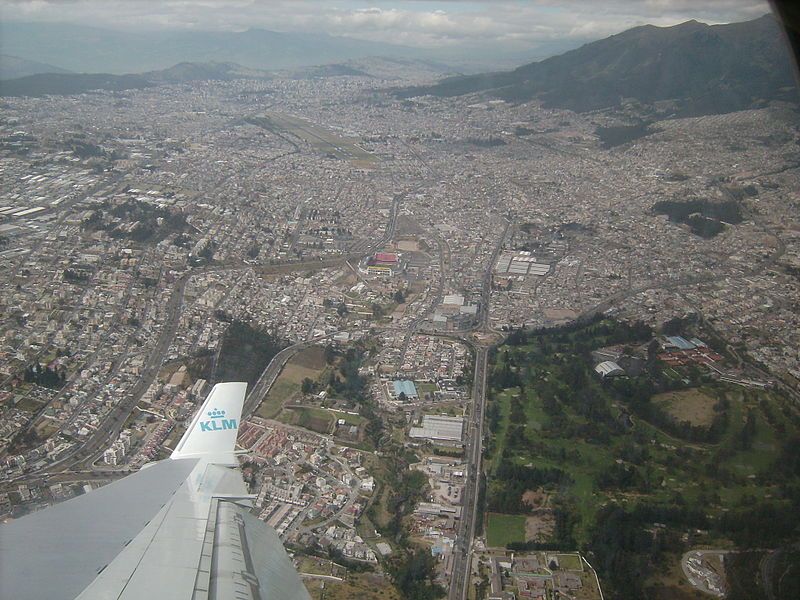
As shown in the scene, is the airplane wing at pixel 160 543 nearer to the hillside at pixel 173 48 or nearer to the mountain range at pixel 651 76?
the mountain range at pixel 651 76

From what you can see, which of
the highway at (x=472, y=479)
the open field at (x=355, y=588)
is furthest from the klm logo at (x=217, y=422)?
the highway at (x=472, y=479)

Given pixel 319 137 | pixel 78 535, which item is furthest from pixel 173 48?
pixel 78 535

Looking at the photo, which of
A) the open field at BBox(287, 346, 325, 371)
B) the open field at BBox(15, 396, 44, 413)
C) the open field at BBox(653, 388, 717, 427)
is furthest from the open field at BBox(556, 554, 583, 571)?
the open field at BBox(15, 396, 44, 413)

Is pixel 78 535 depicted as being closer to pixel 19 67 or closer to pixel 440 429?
pixel 440 429

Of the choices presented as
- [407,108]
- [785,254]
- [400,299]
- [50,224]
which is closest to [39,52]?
Result: [407,108]

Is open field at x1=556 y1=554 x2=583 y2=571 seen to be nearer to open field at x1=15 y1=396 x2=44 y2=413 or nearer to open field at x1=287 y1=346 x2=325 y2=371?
open field at x1=287 y1=346 x2=325 y2=371
